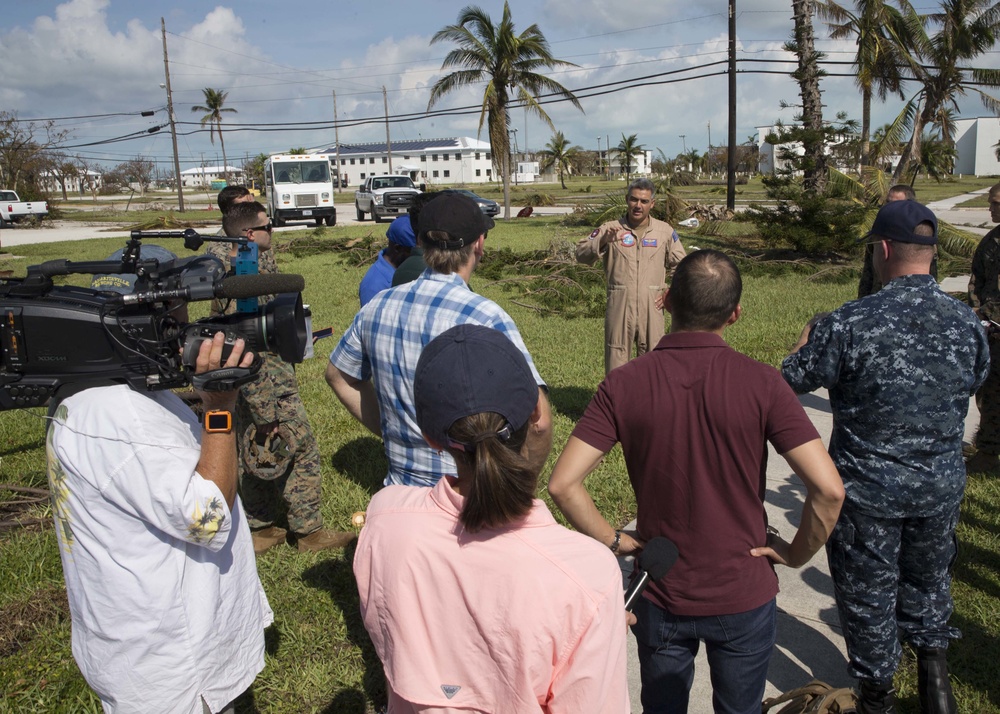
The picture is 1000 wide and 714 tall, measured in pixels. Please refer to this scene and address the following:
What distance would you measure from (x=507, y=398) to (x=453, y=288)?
49.3 inches

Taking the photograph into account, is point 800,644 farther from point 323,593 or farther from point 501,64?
point 501,64

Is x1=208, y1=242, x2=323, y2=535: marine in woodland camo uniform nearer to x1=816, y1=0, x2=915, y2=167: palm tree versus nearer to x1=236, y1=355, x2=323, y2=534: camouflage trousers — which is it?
x1=236, y1=355, x2=323, y2=534: camouflage trousers

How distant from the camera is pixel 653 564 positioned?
1802 mm

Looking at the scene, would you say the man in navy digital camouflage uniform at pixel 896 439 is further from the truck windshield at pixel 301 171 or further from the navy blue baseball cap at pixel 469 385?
the truck windshield at pixel 301 171

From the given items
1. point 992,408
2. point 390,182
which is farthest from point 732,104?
point 992,408

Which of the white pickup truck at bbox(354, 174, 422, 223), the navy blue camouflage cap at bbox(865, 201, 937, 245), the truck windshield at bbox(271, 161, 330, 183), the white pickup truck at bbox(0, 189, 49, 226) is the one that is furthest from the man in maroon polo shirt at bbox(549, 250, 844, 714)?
the white pickup truck at bbox(0, 189, 49, 226)

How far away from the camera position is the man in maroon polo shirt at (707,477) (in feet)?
6.66

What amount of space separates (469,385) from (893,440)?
1915mm

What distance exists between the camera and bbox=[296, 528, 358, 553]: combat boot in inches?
169

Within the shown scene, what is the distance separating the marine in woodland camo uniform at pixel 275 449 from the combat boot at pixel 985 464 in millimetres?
4496

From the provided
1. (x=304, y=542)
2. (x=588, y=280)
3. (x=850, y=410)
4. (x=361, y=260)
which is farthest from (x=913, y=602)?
(x=361, y=260)

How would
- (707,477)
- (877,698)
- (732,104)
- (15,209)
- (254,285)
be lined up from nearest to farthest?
(254,285) < (707,477) < (877,698) < (732,104) < (15,209)

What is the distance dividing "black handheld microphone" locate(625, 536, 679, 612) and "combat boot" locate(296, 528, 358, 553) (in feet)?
9.41

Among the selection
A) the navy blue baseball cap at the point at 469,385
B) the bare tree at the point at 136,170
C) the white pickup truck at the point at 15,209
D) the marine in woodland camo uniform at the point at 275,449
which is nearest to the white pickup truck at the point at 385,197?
the white pickup truck at the point at 15,209
